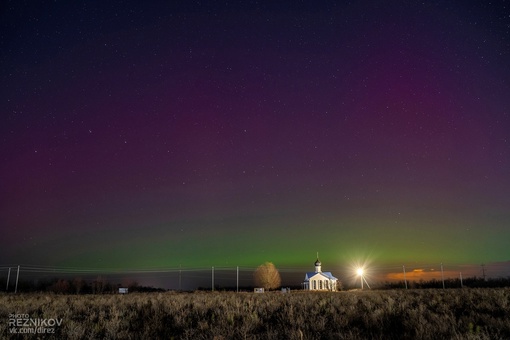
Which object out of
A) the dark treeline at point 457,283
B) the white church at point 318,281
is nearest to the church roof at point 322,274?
the white church at point 318,281

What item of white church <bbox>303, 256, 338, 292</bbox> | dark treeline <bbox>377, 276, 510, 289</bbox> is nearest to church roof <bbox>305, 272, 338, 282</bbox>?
white church <bbox>303, 256, 338, 292</bbox>

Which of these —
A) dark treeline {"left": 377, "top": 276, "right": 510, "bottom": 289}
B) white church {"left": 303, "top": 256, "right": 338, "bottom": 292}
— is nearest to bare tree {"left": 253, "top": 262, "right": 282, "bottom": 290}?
white church {"left": 303, "top": 256, "right": 338, "bottom": 292}

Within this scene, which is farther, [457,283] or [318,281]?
[318,281]

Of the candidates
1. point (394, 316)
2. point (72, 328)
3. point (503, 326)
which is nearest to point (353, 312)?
point (394, 316)

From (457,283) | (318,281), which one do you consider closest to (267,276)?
(318,281)

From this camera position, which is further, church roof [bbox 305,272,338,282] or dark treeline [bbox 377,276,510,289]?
church roof [bbox 305,272,338,282]

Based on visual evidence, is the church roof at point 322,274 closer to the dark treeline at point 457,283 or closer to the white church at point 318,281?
the white church at point 318,281

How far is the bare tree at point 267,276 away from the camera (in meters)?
88.4

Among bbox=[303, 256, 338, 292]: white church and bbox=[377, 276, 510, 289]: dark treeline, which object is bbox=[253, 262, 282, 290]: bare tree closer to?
bbox=[303, 256, 338, 292]: white church

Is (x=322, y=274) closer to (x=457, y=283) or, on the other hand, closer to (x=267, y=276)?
(x=267, y=276)

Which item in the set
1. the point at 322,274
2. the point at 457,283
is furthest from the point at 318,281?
the point at 457,283

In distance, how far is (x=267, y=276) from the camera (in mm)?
89312

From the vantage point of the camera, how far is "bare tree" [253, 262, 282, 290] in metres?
88.4

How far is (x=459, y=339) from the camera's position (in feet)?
16.2
